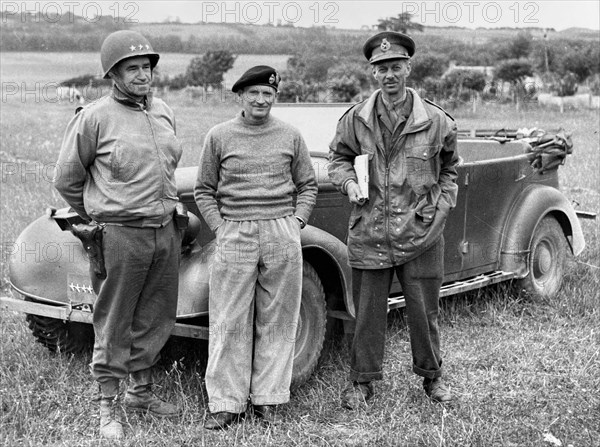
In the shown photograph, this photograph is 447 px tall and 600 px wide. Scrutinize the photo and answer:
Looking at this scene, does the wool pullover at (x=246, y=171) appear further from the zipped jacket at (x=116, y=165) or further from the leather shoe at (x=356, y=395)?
the leather shoe at (x=356, y=395)

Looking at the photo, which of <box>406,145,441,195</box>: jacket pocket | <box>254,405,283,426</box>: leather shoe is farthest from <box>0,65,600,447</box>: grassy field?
<box>406,145,441,195</box>: jacket pocket

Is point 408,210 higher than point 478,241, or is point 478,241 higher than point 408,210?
point 408,210

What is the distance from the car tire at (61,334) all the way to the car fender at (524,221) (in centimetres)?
302

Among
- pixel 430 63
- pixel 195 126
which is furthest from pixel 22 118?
pixel 430 63

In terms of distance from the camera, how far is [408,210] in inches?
166

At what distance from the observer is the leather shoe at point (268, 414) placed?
4.07 metres

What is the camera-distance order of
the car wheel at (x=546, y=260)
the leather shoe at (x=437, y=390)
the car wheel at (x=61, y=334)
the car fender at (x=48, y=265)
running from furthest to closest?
1. the car wheel at (x=546, y=260)
2. the car wheel at (x=61, y=334)
3. the car fender at (x=48, y=265)
4. the leather shoe at (x=437, y=390)

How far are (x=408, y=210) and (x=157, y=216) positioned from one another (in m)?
1.27

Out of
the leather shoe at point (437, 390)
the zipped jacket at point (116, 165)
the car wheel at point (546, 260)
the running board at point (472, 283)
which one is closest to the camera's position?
the zipped jacket at point (116, 165)

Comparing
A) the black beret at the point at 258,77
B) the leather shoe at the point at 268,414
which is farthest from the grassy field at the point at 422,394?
the black beret at the point at 258,77

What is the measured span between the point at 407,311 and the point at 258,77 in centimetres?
148

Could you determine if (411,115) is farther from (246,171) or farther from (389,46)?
(246,171)

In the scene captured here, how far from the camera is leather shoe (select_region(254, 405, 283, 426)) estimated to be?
4066 mm

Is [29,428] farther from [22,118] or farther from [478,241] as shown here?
[22,118]
